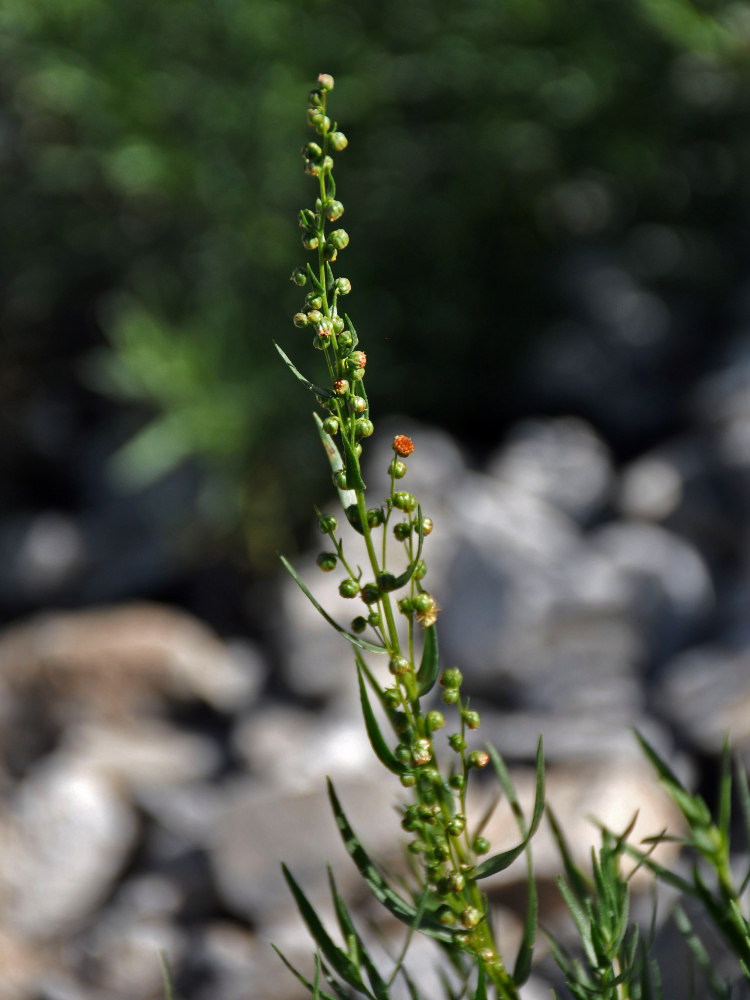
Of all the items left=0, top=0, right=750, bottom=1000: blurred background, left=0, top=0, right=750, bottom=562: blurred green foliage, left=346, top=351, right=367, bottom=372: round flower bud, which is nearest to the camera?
left=346, top=351, right=367, bottom=372: round flower bud

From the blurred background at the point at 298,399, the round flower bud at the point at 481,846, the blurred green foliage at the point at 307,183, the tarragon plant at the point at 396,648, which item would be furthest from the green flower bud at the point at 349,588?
A: the blurred green foliage at the point at 307,183

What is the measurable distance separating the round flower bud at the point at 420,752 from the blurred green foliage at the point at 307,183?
1.81 metres

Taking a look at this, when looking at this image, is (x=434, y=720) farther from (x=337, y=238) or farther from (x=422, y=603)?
(x=337, y=238)

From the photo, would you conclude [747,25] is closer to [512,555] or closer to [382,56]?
[382,56]

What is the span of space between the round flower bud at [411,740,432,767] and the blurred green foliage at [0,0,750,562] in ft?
5.95

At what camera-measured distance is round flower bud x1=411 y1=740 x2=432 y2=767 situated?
391 millimetres

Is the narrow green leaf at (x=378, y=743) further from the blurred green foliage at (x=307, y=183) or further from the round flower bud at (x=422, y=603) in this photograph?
the blurred green foliage at (x=307, y=183)

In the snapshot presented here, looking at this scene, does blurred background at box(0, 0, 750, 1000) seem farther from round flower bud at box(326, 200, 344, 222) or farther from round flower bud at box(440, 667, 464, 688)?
round flower bud at box(326, 200, 344, 222)

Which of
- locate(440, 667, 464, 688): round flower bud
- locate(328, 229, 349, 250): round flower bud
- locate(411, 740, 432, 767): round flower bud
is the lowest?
locate(411, 740, 432, 767): round flower bud

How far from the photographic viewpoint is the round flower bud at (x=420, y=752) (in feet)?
1.28

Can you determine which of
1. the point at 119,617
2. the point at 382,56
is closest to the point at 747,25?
the point at 382,56

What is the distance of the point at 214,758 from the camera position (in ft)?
5.91

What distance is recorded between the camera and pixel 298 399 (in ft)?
7.43

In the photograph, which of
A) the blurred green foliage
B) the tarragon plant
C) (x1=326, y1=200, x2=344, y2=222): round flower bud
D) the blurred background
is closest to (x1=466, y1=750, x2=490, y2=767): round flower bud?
the tarragon plant
